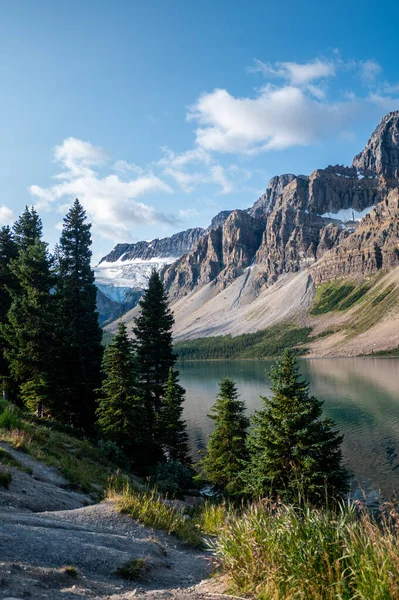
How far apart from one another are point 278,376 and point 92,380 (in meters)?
18.2

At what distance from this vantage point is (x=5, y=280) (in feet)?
111

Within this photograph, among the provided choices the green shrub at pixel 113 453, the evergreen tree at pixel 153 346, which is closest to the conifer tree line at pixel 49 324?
the evergreen tree at pixel 153 346

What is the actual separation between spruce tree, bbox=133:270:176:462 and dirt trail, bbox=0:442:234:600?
80.0 ft

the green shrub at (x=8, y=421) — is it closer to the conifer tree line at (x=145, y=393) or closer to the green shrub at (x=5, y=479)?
the green shrub at (x=5, y=479)

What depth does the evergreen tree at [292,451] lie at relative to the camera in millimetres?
20969

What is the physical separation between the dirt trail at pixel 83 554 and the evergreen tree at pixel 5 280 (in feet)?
70.0

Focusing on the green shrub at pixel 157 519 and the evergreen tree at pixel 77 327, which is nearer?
the green shrub at pixel 157 519

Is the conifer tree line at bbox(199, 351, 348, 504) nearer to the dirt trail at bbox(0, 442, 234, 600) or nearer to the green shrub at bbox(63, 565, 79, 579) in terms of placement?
the dirt trail at bbox(0, 442, 234, 600)

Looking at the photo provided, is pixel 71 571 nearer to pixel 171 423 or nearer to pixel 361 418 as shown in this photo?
pixel 171 423

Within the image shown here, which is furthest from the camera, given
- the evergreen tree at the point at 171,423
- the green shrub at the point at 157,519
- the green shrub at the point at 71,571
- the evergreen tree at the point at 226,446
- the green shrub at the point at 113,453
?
the evergreen tree at the point at 171,423

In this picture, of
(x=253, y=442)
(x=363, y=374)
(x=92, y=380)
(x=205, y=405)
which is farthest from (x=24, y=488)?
(x=363, y=374)

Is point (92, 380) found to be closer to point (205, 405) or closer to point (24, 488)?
point (24, 488)

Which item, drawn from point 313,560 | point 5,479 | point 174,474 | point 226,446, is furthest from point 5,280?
point 313,560

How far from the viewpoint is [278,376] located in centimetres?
2422
